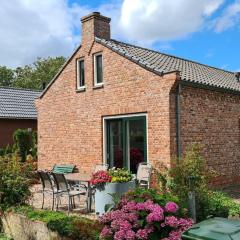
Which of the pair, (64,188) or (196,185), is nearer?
(196,185)

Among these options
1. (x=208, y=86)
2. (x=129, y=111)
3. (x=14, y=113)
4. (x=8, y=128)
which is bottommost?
(x=129, y=111)

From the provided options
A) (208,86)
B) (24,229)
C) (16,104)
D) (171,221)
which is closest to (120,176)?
(24,229)

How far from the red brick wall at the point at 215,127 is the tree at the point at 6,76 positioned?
53216mm

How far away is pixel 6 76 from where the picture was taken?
210 ft

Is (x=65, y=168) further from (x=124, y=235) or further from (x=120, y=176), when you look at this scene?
(x=124, y=235)

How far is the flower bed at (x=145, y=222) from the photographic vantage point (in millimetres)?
5809

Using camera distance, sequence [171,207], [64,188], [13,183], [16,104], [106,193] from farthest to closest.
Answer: [16,104] → [64,188] → [106,193] → [13,183] → [171,207]

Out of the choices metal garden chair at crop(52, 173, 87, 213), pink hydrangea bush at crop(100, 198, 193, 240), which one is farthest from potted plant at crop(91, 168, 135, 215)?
pink hydrangea bush at crop(100, 198, 193, 240)

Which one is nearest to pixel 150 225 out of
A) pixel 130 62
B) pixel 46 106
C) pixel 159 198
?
pixel 159 198

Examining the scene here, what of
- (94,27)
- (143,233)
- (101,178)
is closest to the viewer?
(143,233)

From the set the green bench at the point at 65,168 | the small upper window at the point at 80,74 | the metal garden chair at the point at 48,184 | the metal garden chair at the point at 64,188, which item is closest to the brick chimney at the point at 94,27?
the small upper window at the point at 80,74

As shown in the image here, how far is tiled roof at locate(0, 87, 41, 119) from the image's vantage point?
27189mm

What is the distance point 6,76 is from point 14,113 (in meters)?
38.7

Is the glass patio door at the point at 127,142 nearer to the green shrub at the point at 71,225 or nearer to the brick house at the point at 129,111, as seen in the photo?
the brick house at the point at 129,111
